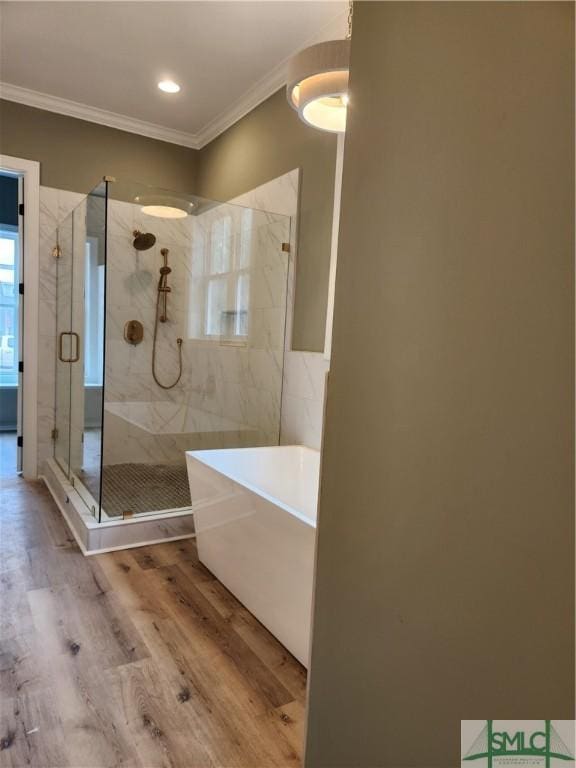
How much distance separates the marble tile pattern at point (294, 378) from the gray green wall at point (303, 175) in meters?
0.06

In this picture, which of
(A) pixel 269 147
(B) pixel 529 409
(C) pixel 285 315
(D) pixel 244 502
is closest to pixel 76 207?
(A) pixel 269 147

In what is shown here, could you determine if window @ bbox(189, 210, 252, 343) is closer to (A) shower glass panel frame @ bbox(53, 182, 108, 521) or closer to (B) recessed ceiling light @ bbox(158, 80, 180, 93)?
(A) shower glass panel frame @ bbox(53, 182, 108, 521)

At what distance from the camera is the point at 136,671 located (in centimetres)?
170

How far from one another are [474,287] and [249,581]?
6.10ft

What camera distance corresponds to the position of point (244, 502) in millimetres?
2064

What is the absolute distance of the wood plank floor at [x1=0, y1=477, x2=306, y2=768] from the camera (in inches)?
54.9

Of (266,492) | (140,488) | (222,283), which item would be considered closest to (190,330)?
(222,283)

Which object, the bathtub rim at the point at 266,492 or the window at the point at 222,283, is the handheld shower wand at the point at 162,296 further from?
the bathtub rim at the point at 266,492

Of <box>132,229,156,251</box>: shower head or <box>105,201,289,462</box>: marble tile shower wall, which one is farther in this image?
<box>132,229,156,251</box>: shower head

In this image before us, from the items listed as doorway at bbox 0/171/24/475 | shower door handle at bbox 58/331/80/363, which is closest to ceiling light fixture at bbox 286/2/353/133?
shower door handle at bbox 58/331/80/363

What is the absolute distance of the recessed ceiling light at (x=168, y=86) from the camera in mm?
3314

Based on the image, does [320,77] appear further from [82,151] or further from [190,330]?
[82,151]

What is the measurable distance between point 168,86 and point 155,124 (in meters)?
0.72

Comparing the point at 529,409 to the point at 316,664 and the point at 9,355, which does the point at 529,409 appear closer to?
the point at 316,664
